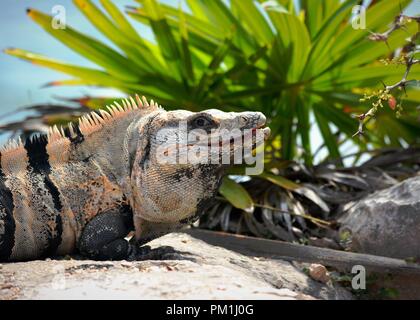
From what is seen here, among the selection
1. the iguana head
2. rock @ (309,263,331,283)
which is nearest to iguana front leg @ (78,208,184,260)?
the iguana head

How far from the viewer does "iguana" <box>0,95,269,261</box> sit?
4254mm

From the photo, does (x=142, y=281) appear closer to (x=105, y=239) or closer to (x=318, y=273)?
(x=105, y=239)

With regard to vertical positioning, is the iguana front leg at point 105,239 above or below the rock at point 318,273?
above

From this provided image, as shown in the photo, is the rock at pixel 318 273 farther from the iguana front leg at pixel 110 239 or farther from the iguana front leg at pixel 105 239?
the iguana front leg at pixel 105 239

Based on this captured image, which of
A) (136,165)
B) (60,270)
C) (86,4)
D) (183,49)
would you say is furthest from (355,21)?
(60,270)

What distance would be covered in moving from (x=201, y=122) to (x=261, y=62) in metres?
3.93

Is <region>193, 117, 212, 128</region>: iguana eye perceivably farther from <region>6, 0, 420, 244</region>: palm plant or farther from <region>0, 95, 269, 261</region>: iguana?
<region>6, 0, 420, 244</region>: palm plant

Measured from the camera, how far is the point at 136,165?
14.3 feet

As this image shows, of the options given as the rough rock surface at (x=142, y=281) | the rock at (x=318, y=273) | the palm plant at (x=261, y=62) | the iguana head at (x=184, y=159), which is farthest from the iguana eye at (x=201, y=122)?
the palm plant at (x=261, y=62)

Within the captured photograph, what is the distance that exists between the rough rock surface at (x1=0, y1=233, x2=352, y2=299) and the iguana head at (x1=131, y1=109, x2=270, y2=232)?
0.41 metres

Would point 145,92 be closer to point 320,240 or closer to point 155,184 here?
point 320,240

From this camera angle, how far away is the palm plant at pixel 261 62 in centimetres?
748

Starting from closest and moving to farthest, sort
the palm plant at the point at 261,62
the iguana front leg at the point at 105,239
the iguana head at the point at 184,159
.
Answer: the iguana head at the point at 184,159
the iguana front leg at the point at 105,239
the palm plant at the point at 261,62

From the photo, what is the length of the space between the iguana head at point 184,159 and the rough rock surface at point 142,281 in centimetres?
41
